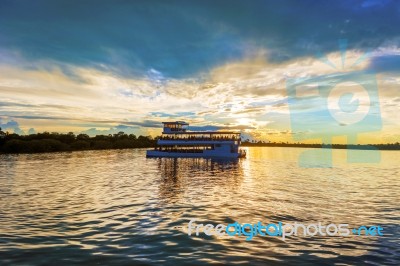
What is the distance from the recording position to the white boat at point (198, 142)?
72.1 m

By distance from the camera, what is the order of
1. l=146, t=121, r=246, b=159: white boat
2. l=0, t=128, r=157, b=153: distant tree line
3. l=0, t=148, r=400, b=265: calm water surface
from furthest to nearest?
1. l=0, t=128, r=157, b=153: distant tree line
2. l=146, t=121, r=246, b=159: white boat
3. l=0, t=148, r=400, b=265: calm water surface

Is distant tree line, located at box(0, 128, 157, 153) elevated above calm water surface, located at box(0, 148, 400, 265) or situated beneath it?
elevated above

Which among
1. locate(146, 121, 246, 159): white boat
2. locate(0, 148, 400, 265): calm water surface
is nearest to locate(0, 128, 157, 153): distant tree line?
locate(146, 121, 246, 159): white boat

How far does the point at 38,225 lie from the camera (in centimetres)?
1426

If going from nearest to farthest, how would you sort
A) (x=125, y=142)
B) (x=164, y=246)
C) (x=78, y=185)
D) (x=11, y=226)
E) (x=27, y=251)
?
(x=27, y=251) → (x=164, y=246) → (x=11, y=226) → (x=78, y=185) → (x=125, y=142)

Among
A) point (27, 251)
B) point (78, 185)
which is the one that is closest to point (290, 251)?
point (27, 251)

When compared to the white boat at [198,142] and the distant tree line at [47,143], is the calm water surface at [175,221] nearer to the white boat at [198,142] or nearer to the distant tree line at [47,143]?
the white boat at [198,142]

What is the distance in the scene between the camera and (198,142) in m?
72.1

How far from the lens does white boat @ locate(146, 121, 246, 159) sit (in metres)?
72.1

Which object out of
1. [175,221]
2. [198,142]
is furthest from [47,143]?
[175,221]

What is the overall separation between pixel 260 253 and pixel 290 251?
1228 millimetres

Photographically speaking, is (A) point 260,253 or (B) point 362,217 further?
(B) point 362,217

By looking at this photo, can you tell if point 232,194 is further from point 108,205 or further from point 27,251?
point 27,251

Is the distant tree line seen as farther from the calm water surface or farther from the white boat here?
the calm water surface
